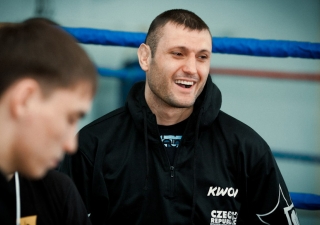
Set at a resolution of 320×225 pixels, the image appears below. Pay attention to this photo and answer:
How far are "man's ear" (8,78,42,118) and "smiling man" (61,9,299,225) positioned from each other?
77 centimetres

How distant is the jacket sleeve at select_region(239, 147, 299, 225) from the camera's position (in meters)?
1.57

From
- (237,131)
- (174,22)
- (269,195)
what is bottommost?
(269,195)

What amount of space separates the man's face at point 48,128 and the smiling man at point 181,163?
0.71 meters

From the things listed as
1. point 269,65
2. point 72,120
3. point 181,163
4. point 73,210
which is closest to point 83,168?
point 181,163

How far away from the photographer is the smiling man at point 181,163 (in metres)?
1.57

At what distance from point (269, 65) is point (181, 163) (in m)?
2.20

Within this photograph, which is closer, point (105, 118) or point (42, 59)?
point (42, 59)

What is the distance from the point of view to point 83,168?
5.21ft

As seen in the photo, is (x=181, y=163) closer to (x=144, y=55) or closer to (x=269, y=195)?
(x=269, y=195)

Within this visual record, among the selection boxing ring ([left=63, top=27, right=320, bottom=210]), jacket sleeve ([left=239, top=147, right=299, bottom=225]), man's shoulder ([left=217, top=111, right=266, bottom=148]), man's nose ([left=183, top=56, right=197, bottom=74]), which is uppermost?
boxing ring ([left=63, top=27, right=320, bottom=210])

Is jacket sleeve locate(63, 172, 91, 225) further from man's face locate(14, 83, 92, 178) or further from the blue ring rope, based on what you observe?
the blue ring rope

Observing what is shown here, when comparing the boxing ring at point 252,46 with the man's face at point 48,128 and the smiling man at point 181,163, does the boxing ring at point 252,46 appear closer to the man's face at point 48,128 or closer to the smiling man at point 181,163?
the smiling man at point 181,163

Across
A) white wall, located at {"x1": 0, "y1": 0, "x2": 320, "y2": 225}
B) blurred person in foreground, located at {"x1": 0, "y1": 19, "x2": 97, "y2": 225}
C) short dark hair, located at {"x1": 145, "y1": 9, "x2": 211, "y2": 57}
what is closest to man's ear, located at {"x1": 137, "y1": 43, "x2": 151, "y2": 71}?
short dark hair, located at {"x1": 145, "y1": 9, "x2": 211, "y2": 57}

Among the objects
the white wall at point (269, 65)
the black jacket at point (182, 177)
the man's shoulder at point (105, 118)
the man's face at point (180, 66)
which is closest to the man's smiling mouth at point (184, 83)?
the man's face at point (180, 66)
